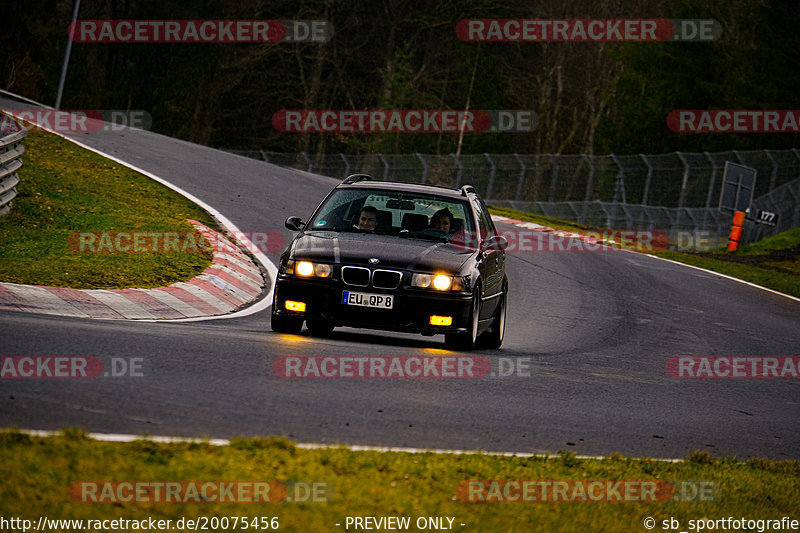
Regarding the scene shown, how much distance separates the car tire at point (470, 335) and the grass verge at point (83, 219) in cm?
391

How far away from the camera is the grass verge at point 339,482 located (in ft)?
16.0

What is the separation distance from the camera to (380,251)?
10734 millimetres

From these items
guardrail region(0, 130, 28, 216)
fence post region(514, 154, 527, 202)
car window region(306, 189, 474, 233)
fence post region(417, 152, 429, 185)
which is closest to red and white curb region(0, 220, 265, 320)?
car window region(306, 189, 474, 233)

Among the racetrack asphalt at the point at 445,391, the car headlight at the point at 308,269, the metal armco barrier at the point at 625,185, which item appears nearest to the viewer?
the racetrack asphalt at the point at 445,391

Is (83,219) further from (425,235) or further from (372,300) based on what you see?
(372,300)

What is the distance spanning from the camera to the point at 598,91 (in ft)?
226

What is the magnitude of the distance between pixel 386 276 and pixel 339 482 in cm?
487

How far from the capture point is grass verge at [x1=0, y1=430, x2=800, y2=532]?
4879mm

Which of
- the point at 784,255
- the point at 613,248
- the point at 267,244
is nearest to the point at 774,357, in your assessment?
the point at 267,244

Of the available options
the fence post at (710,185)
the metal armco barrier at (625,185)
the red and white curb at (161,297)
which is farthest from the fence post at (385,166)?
the red and white curb at (161,297)

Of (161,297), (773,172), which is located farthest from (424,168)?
(161,297)

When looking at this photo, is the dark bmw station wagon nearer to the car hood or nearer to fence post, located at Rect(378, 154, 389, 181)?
the car hood

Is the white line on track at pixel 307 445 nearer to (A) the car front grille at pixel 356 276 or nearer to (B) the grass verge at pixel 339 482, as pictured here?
(B) the grass verge at pixel 339 482

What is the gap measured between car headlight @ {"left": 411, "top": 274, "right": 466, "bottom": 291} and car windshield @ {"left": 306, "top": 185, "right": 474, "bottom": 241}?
3.33 feet
